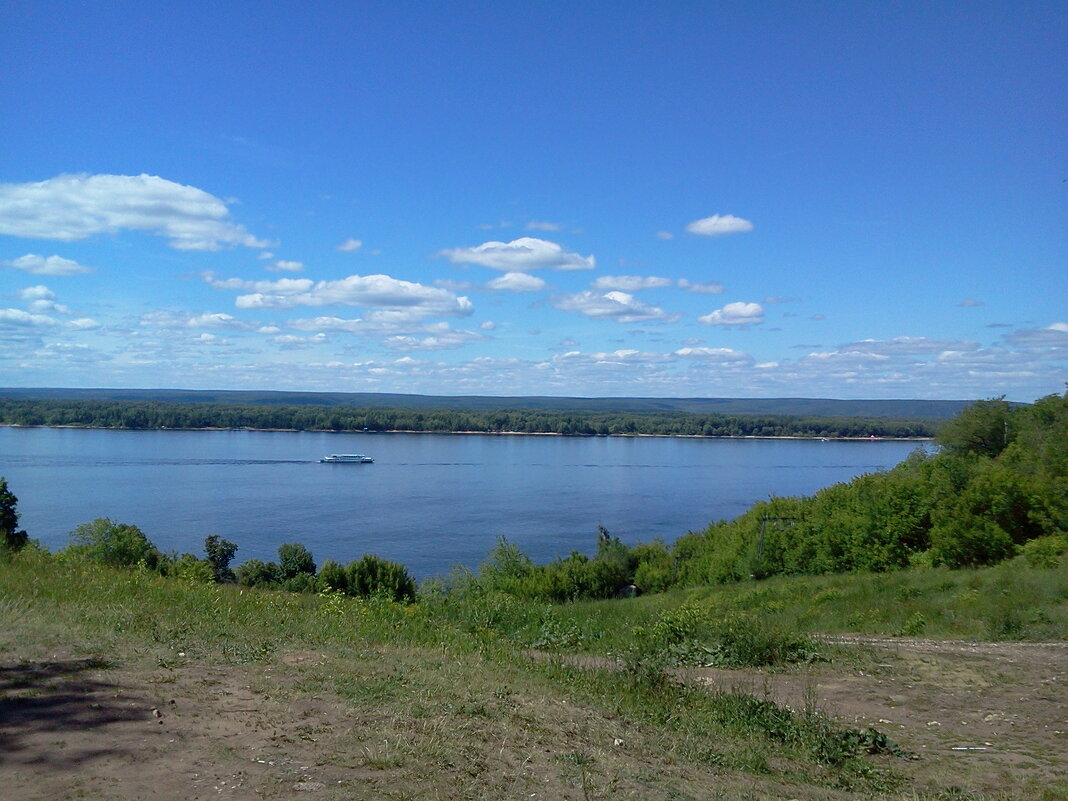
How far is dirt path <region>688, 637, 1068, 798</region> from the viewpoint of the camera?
19.2ft

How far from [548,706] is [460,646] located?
2106mm

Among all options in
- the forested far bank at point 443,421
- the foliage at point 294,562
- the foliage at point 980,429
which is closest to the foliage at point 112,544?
the foliage at point 294,562

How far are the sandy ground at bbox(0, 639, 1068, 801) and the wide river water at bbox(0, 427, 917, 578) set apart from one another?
38434 mm

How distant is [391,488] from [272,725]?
2760 inches

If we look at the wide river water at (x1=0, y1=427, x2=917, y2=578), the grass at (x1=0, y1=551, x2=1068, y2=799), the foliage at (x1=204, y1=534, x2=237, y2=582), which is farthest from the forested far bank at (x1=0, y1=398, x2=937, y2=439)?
the grass at (x1=0, y1=551, x2=1068, y2=799)

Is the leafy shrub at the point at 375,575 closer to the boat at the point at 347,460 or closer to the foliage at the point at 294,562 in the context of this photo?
the foliage at the point at 294,562

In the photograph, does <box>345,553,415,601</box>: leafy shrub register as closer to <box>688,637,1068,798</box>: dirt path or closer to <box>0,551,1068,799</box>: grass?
<box>0,551,1068,799</box>: grass

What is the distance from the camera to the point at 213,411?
401ft

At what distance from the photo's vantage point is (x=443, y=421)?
5231 inches

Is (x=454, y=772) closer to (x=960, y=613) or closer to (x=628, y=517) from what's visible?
(x=960, y=613)

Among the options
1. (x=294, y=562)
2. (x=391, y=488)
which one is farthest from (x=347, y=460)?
(x=294, y=562)

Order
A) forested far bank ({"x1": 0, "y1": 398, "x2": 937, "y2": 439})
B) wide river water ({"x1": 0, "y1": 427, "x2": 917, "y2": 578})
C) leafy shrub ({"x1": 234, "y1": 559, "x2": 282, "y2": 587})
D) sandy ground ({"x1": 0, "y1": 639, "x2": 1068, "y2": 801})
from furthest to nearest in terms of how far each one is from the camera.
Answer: forested far bank ({"x1": 0, "y1": 398, "x2": 937, "y2": 439}), wide river water ({"x1": 0, "y1": 427, "x2": 917, "y2": 578}), leafy shrub ({"x1": 234, "y1": 559, "x2": 282, "y2": 587}), sandy ground ({"x1": 0, "y1": 639, "x2": 1068, "y2": 801})

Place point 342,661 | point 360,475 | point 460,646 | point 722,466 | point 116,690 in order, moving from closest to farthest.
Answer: point 116,690 < point 342,661 < point 460,646 < point 360,475 < point 722,466

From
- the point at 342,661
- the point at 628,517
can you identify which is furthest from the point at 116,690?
the point at 628,517
